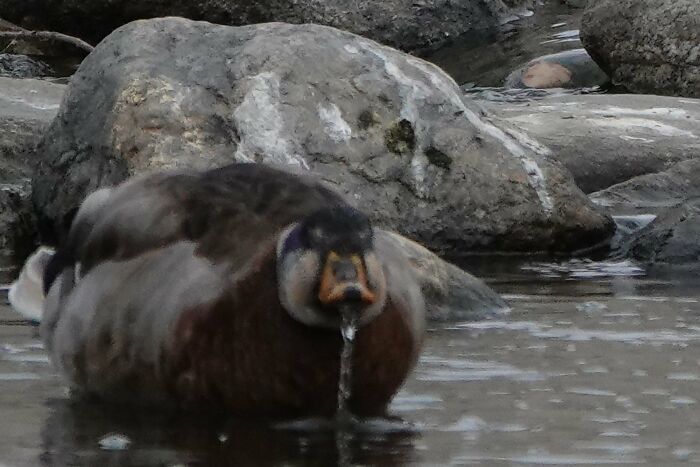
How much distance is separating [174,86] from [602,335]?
3219 mm

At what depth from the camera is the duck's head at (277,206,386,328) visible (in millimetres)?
4672

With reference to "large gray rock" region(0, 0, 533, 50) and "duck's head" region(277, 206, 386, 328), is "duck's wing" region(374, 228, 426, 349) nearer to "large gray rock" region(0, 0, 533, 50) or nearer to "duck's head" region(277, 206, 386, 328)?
"duck's head" region(277, 206, 386, 328)

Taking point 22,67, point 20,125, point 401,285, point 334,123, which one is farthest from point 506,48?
point 401,285

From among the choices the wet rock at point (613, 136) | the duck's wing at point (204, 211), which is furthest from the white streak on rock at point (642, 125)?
the duck's wing at point (204, 211)

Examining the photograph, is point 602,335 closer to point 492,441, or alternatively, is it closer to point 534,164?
point 492,441

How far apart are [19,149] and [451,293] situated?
3.75m

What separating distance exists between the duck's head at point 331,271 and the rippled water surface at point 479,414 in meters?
0.41

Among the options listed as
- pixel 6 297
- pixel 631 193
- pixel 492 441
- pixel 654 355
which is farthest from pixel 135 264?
pixel 631 193

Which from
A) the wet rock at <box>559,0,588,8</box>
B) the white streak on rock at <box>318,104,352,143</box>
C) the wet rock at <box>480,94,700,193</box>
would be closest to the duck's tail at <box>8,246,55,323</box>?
the white streak on rock at <box>318,104,352,143</box>

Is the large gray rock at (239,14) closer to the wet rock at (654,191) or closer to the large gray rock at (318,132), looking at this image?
the wet rock at (654,191)

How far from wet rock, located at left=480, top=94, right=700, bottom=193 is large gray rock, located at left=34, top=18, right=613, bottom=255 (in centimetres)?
Answer: 129

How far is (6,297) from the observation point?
7719 mm

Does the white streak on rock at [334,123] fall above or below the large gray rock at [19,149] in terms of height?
above

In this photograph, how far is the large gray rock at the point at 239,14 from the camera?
1884 centimetres
